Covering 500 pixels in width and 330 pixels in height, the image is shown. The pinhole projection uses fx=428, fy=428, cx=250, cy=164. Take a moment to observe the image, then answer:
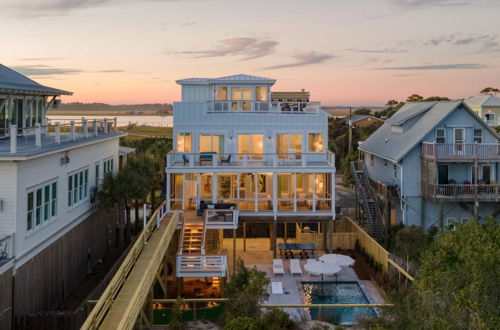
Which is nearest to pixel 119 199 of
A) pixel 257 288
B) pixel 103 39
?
pixel 257 288

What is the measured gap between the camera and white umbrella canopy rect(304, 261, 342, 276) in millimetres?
20203

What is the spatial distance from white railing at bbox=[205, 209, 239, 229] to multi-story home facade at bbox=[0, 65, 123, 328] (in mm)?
6204

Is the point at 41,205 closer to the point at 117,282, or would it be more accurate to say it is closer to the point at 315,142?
the point at 117,282

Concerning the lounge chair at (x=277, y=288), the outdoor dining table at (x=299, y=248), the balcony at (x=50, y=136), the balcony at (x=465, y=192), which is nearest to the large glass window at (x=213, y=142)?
the balcony at (x=50, y=136)

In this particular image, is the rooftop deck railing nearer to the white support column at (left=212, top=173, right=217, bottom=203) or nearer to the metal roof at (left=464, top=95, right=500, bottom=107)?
the white support column at (left=212, top=173, right=217, bottom=203)

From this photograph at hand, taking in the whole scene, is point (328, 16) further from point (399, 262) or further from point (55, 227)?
point (55, 227)

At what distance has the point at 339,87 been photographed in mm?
81125

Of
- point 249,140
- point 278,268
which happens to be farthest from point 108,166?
point 278,268

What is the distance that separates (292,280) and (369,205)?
1052 cm

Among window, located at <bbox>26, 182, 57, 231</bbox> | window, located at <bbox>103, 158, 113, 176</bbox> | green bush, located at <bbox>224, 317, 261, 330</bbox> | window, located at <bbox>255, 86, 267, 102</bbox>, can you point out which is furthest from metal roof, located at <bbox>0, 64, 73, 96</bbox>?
green bush, located at <bbox>224, 317, 261, 330</bbox>

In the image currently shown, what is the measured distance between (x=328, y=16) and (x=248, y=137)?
53.2ft

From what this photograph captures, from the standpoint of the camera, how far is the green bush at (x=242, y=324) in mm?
12641

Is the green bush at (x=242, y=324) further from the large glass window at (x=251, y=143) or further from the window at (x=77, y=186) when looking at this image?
the large glass window at (x=251, y=143)

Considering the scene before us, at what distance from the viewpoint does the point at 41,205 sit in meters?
15.9
